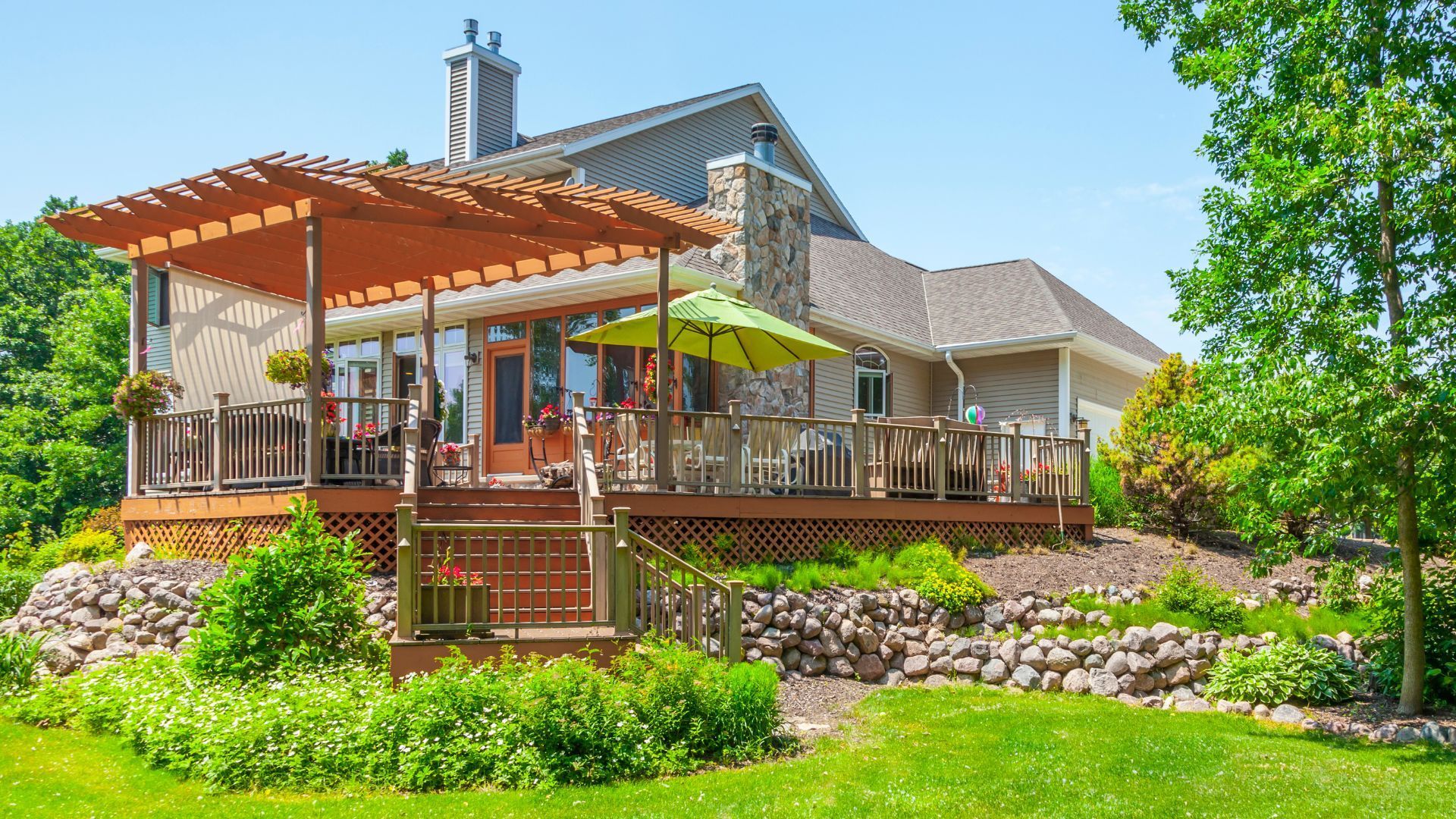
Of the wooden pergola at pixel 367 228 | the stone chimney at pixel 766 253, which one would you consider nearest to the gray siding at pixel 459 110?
the stone chimney at pixel 766 253

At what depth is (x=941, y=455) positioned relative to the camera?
43.3ft

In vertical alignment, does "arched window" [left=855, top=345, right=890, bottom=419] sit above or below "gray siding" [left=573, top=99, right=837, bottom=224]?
below

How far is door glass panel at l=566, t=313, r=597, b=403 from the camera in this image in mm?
15542

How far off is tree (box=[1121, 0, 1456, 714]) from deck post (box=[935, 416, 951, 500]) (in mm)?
3873

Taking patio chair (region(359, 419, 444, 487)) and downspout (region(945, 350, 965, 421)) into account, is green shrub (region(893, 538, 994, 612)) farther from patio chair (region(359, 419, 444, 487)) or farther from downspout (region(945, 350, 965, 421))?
downspout (region(945, 350, 965, 421))

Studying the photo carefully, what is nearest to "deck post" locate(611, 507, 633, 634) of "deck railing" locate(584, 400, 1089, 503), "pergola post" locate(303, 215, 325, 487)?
"deck railing" locate(584, 400, 1089, 503)

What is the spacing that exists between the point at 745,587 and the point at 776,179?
271 inches

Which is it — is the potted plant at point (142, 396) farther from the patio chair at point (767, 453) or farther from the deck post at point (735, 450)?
the patio chair at point (767, 453)

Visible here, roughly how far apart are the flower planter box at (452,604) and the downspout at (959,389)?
1209 centimetres

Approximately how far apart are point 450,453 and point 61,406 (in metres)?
21.4

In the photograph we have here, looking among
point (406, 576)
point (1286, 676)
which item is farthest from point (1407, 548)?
point (406, 576)

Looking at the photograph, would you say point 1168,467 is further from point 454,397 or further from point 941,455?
point 454,397

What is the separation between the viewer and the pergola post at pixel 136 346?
475 inches

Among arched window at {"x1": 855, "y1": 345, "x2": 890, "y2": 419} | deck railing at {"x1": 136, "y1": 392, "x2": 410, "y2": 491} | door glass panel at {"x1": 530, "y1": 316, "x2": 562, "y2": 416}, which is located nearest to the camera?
deck railing at {"x1": 136, "y1": 392, "x2": 410, "y2": 491}
